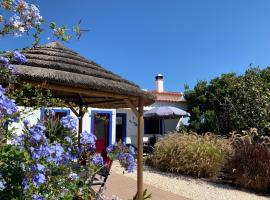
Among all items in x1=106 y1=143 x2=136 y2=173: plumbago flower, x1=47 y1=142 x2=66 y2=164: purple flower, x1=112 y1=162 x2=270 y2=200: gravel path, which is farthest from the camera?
x1=112 y1=162 x2=270 y2=200: gravel path

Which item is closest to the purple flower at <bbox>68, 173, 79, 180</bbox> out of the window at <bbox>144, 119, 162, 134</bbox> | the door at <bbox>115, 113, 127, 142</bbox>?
the door at <bbox>115, 113, 127, 142</bbox>

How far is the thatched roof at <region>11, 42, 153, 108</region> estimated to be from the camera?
5875 mm

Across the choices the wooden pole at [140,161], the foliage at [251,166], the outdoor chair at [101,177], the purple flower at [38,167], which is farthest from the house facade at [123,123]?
the purple flower at [38,167]

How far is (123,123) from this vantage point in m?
20.9

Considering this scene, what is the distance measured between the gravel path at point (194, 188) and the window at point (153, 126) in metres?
11.5

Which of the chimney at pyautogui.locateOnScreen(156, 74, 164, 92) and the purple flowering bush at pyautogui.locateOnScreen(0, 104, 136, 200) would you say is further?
the chimney at pyautogui.locateOnScreen(156, 74, 164, 92)

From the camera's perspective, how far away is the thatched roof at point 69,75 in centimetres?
588

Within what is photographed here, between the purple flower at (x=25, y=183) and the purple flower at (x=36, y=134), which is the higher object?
the purple flower at (x=36, y=134)

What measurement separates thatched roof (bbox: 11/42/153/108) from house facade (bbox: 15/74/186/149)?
620 cm

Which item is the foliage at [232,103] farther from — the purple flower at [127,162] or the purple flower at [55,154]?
the purple flower at [55,154]

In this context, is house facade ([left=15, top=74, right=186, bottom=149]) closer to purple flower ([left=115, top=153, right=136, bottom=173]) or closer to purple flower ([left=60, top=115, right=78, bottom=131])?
purple flower ([left=115, top=153, right=136, bottom=173])

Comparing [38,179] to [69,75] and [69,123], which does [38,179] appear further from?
[69,75]

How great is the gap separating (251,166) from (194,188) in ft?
6.78

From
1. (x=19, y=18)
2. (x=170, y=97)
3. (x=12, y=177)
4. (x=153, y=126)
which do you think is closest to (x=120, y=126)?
Result: (x=153, y=126)
